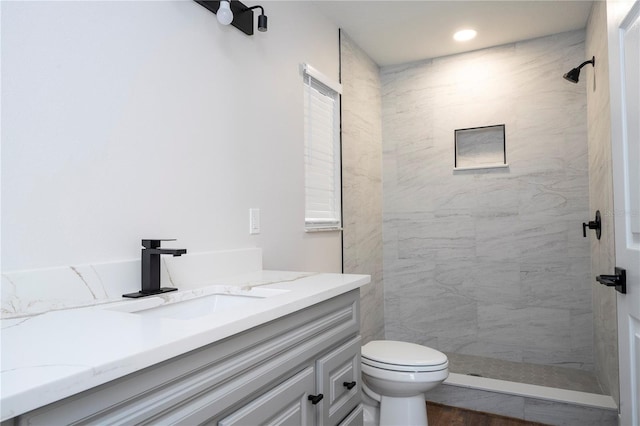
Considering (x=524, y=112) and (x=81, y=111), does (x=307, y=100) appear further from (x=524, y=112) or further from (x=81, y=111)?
(x=524, y=112)

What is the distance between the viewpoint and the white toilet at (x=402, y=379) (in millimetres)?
1971

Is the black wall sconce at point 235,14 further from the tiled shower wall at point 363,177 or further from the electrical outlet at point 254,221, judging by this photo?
the tiled shower wall at point 363,177

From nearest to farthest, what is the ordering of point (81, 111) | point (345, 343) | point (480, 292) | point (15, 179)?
point (15, 179) → point (81, 111) → point (345, 343) → point (480, 292)

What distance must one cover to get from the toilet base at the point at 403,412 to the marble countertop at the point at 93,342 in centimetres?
113

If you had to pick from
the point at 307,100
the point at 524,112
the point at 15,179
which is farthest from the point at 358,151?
the point at 15,179

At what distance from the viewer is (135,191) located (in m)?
1.36

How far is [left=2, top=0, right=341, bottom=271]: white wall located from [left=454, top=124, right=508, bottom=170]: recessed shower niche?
1632 millimetres

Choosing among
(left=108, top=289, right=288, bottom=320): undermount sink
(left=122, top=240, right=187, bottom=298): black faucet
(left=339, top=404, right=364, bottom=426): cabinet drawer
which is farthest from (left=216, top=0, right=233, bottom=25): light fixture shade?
(left=339, top=404, right=364, bottom=426): cabinet drawer

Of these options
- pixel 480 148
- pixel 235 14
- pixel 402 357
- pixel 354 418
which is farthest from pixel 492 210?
pixel 235 14

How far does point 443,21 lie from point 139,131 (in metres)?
2.18

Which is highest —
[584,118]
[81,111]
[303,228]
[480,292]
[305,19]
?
[305,19]

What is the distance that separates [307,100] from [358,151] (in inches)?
29.9

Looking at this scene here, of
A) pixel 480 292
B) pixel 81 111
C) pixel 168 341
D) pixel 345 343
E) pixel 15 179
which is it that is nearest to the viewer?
pixel 168 341

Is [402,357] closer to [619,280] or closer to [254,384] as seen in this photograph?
[619,280]
